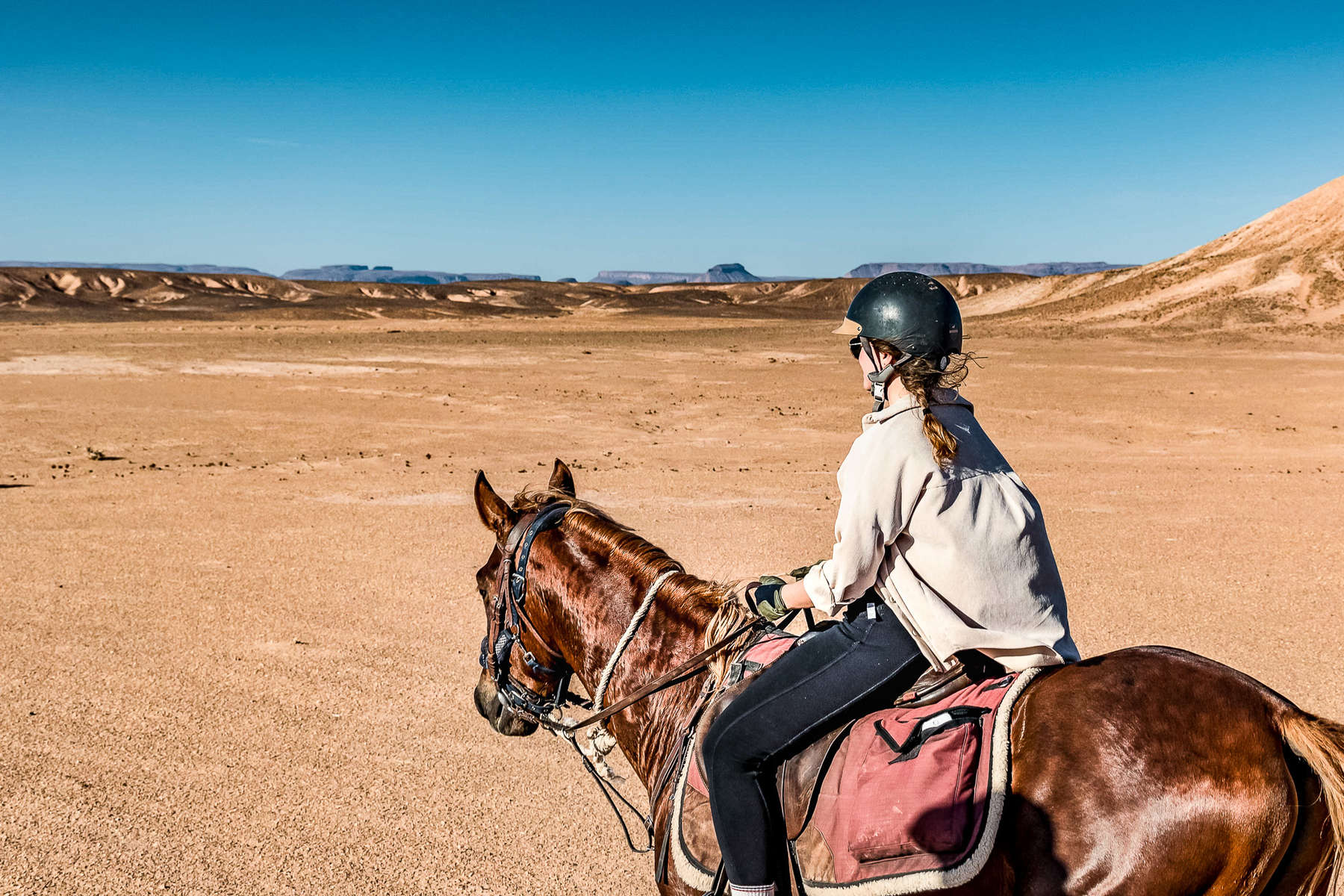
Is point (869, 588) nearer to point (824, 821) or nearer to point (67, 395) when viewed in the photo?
point (824, 821)

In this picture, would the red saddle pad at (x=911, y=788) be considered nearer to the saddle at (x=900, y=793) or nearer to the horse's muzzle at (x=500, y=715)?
the saddle at (x=900, y=793)

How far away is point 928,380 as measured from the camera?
2.82 m

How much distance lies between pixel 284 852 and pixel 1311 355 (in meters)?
34.4

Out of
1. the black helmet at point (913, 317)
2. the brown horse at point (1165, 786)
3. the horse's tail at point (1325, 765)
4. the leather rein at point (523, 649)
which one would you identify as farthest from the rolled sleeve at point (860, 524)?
the leather rein at point (523, 649)

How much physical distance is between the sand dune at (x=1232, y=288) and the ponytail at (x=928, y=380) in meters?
40.0

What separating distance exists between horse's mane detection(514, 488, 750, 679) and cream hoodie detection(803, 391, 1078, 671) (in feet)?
2.01

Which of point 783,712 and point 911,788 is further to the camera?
point 783,712

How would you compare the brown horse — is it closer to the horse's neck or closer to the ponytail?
the ponytail

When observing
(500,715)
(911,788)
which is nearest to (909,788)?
(911,788)

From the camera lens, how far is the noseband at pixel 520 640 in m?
3.76

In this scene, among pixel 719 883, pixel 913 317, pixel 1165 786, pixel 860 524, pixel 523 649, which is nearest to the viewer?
pixel 1165 786

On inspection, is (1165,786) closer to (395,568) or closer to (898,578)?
(898,578)

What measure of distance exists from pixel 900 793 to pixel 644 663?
1112 millimetres

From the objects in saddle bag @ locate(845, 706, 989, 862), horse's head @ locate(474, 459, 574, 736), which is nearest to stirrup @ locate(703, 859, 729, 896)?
saddle bag @ locate(845, 706, 989, 862)
